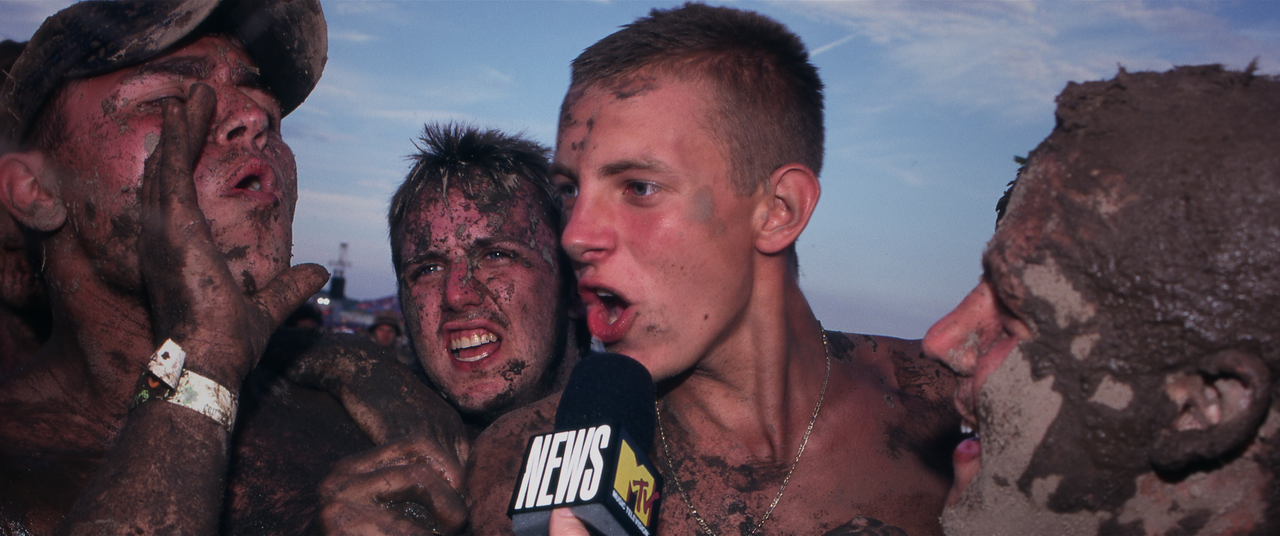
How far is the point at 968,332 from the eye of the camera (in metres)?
2.09

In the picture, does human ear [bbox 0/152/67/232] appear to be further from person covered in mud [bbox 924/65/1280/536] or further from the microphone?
person covered in mud [bbox 924/65/1280/536]

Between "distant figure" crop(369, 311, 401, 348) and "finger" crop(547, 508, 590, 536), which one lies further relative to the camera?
"distant figure" crop(369, 311, 401, 348)

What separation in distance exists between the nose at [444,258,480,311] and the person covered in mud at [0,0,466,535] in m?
0.61

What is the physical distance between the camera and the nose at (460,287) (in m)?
3.80

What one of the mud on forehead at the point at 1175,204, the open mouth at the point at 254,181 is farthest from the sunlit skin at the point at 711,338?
the open mouth at the point at 254,181

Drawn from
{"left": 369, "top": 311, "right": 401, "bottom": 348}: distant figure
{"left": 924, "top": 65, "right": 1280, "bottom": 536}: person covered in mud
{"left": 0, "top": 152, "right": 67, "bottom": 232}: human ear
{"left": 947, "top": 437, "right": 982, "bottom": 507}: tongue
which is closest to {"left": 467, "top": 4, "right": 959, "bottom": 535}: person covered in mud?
{"left": 947, "top": 437, "right": 982, "bottom": 507}: tongue

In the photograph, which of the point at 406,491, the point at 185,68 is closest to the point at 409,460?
the point at 406,491

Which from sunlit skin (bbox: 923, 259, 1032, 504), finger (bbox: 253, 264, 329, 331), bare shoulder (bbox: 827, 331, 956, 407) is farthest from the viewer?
bare shoulder (bbox: 827, 331, 956, 407)

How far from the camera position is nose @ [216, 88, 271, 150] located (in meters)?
3.15

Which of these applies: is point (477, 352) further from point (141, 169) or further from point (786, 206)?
point (786, 206)

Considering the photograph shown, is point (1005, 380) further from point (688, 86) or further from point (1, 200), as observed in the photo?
point (1, 200)

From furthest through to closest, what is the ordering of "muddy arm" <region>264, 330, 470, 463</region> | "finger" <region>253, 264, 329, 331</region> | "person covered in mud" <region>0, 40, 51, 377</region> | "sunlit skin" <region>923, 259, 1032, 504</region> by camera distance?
"person covered in mud" <region>0, 40, 51, 377</region>, "muddy arm" <region>264, 330, 470, 463</region>, "finger" <region>253, 264, 329, 331</region>, "sunlit skin" <region>923, 259, 1032, 504</region>

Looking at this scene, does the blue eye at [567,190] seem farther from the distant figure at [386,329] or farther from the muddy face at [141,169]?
the distant figure at [386,329]

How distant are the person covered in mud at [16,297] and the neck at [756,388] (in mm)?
2970
